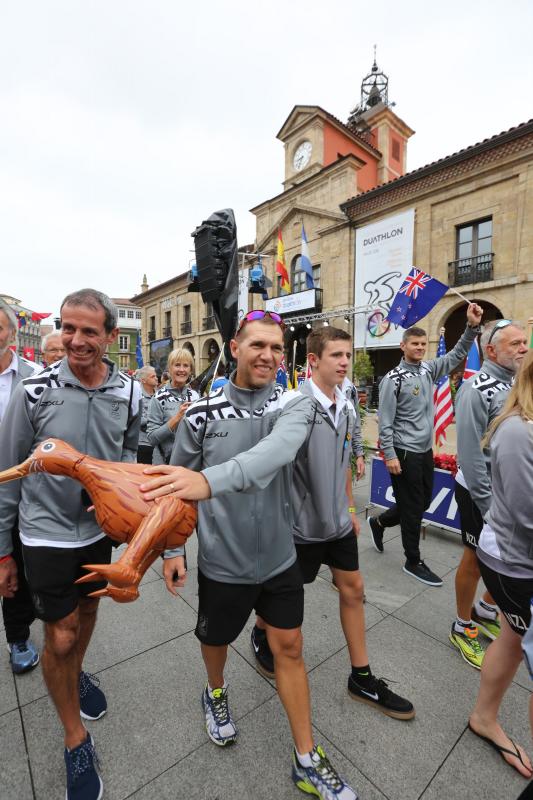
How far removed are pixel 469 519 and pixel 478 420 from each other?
718 mm

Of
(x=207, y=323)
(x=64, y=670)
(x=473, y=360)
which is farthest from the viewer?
(x=207, y=323)

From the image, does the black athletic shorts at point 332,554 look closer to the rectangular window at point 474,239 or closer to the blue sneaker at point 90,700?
the blue sneaker at point 90,700

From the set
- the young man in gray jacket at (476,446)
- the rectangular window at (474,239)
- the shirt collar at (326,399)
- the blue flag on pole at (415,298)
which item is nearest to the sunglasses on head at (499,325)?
the young man in gray jacket at (476,446)

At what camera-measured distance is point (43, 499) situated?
1686mm

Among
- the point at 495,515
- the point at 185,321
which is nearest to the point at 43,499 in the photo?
the point at 495,515

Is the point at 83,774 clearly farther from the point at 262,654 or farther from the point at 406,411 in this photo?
the point at 406,411

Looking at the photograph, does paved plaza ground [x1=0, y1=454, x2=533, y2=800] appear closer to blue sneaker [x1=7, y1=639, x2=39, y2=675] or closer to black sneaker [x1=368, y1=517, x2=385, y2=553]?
blue sneaker [x1=7, y1=639, x2=39, y2=675]

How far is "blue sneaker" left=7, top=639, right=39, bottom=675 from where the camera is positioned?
2.27 m

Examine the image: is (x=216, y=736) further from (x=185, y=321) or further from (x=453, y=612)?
(x=185, y=321)

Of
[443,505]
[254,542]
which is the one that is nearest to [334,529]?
[254,542]

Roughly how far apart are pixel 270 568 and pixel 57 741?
1.44 meters

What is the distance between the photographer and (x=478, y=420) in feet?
7.97

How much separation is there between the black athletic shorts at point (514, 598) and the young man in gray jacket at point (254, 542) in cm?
93

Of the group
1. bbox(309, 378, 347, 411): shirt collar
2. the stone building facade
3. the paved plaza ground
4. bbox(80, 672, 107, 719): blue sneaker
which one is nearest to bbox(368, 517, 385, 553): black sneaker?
the paved plaza ground
